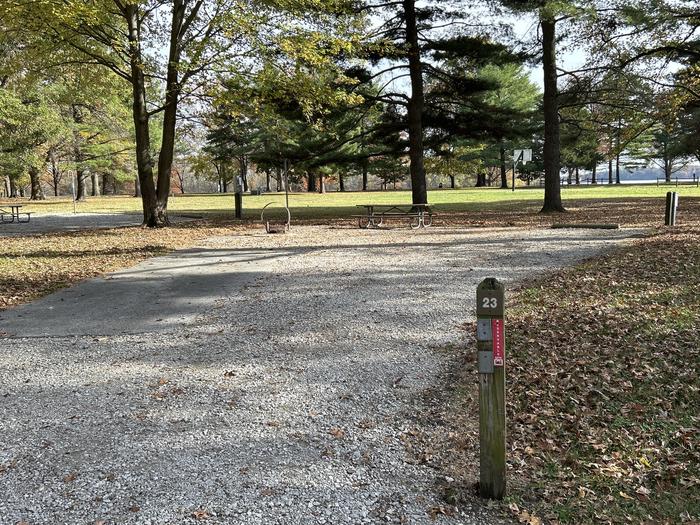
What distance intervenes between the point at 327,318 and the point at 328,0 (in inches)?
446

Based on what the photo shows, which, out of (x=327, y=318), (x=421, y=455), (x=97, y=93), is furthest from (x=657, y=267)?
(x=97, y=93)

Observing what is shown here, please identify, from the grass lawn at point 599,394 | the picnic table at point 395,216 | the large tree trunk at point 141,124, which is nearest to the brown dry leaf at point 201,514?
the grass lawn at point 599,394

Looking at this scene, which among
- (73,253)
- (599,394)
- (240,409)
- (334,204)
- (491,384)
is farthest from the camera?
(334,204)

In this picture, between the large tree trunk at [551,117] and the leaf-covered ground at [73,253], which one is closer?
the leaf-covered ground at [73,253]

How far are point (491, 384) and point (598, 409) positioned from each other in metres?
1.44

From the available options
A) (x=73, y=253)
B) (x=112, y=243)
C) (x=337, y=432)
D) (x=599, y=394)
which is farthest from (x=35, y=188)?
(x=599, y=394)

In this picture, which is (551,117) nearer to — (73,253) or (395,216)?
(395,216)

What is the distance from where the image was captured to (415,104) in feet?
61.9

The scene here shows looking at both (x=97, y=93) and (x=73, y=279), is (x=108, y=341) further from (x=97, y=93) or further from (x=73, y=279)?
(x=97, y=93)

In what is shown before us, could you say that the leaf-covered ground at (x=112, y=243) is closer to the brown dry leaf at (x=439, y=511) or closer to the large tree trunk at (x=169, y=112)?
the large tree trunk at (x=169, y=112)

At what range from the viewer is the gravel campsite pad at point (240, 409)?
8.95 ft

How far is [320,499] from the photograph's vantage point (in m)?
2.74

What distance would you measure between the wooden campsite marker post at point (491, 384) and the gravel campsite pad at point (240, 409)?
20 centimetres

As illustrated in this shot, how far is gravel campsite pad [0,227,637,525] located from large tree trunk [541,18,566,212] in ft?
40.5
